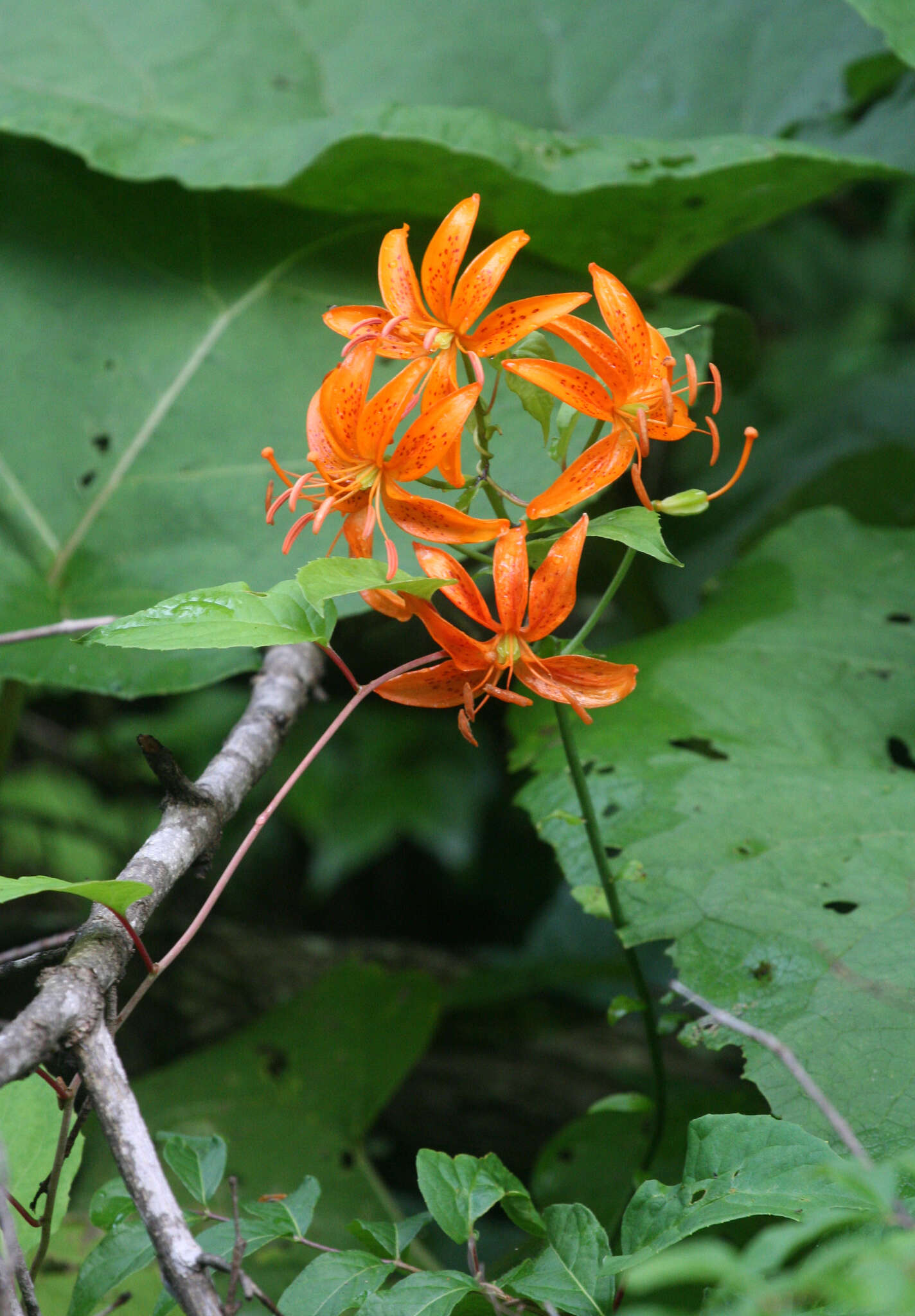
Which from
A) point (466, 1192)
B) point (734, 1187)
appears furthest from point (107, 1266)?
point (734, 1187)

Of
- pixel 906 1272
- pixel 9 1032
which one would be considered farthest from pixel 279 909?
pixel 906 1272

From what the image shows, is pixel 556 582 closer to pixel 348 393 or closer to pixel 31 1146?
pixel 348 393

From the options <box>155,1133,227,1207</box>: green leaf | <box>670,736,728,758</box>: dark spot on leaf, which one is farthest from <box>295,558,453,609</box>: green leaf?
<box>670,736,728,758</box>: dark spot on leaf

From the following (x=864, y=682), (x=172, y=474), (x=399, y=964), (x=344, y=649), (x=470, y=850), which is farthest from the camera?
(x=470, y=850)

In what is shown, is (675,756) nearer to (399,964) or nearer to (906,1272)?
(906,1272)

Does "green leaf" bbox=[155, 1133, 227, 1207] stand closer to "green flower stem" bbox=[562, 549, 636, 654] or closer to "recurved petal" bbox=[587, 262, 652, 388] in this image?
"green flower stem" bbox=[562, 549, 636, 654]

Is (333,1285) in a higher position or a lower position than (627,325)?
lower

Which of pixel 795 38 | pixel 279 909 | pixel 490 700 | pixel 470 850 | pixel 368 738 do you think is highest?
pixel 795 38

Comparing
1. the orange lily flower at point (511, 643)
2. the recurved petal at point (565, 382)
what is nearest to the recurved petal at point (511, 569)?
the orange lily flower at point (511, 643)
